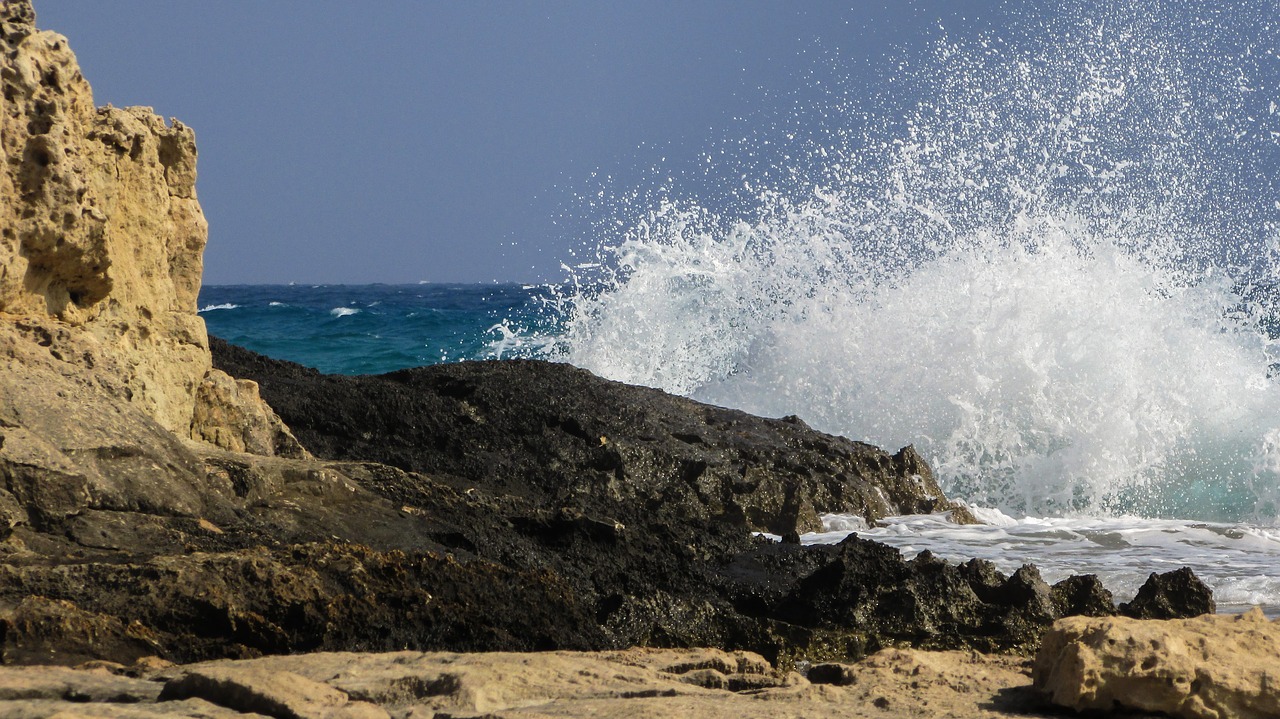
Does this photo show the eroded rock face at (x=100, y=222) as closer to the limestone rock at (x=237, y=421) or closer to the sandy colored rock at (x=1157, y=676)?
the limestone rock at (x=237, y=421)

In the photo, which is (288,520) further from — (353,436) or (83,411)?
(353,436)

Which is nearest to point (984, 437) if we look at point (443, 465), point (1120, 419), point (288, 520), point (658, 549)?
point (1120, 419)

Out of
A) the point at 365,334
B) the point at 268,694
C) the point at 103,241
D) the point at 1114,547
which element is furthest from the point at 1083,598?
the point at 365,334

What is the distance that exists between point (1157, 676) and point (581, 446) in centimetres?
410

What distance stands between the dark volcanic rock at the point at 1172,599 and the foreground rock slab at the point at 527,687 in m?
1.25

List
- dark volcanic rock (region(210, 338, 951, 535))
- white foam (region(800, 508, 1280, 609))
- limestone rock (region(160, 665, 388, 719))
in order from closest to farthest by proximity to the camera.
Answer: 1. limestone rock (region(160, 665, 388, 719))
2. white foam (region(800, 508, 1280, 609))
3. dark volcanic rock (region(210, 338, 951, 535))

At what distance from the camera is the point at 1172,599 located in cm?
438

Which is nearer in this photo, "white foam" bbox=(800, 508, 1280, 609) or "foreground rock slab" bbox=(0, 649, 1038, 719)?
"foreground rock slab" bbox=(0, 649, 1038, 719)

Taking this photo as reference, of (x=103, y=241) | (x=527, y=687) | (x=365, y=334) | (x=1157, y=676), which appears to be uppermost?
(x=365, y=334)

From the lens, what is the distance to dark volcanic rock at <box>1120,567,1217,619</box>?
433cm

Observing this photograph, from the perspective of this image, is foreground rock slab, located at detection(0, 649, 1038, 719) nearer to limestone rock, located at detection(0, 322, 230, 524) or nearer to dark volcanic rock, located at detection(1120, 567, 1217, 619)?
limestone rock, located at detection(0, 322, 230, 524)

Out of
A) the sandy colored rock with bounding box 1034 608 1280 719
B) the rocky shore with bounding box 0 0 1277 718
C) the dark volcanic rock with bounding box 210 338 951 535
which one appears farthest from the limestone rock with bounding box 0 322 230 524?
the sandy colored rock with bounding box 1034 608 1280 719

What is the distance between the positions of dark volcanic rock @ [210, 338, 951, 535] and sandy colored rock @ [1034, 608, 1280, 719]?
2.99 m

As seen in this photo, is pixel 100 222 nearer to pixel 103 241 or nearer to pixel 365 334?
pixel 103 241
